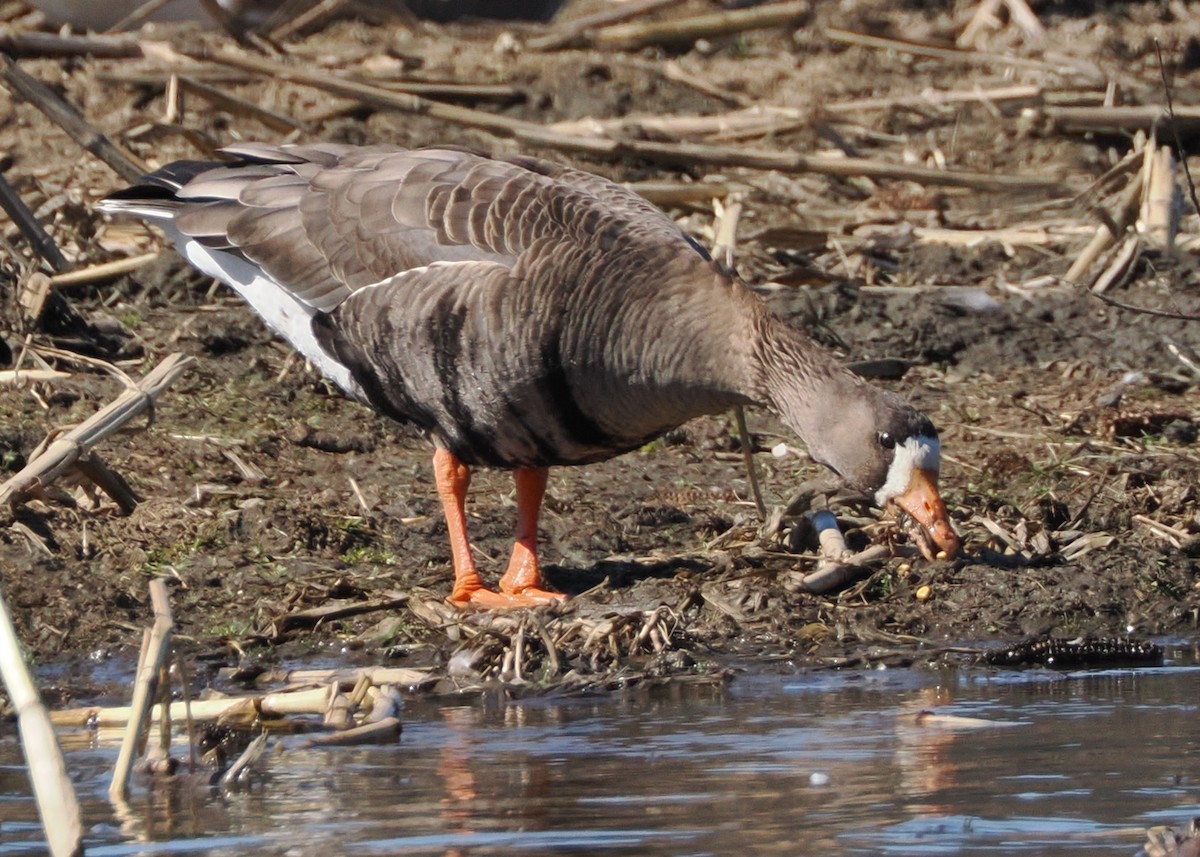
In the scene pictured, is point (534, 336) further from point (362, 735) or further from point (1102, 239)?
point (1102, 239)

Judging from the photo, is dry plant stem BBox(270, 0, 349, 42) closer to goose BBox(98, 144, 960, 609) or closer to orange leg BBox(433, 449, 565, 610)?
goose BBox(98, 144, 960, 609)

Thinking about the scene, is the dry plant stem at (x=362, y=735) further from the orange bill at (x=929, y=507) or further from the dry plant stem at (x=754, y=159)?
the dry plant stem at (x=754, y=159)

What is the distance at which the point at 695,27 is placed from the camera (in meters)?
15.7

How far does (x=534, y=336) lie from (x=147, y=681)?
9.20 ft

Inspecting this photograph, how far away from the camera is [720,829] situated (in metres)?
4.59

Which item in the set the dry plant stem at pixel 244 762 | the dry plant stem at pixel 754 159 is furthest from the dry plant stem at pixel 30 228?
the dry plant stem at pixel 244 762

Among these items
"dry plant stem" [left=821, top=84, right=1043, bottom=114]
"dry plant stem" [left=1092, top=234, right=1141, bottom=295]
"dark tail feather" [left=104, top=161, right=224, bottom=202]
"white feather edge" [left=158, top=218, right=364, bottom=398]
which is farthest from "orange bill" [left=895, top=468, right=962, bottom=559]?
"dry plant stem" [left=821, top=84, right=1043, bottom=114]

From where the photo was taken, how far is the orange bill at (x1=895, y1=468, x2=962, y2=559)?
685 centimetres

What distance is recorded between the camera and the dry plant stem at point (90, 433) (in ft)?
23.5

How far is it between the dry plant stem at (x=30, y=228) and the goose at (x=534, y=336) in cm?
201

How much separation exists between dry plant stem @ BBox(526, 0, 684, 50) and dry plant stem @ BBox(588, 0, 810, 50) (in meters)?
0.07

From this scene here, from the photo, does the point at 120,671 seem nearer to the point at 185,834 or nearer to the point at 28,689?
the point at 185,834

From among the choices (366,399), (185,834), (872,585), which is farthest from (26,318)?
(185,834)

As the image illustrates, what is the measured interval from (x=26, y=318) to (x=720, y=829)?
569cm
